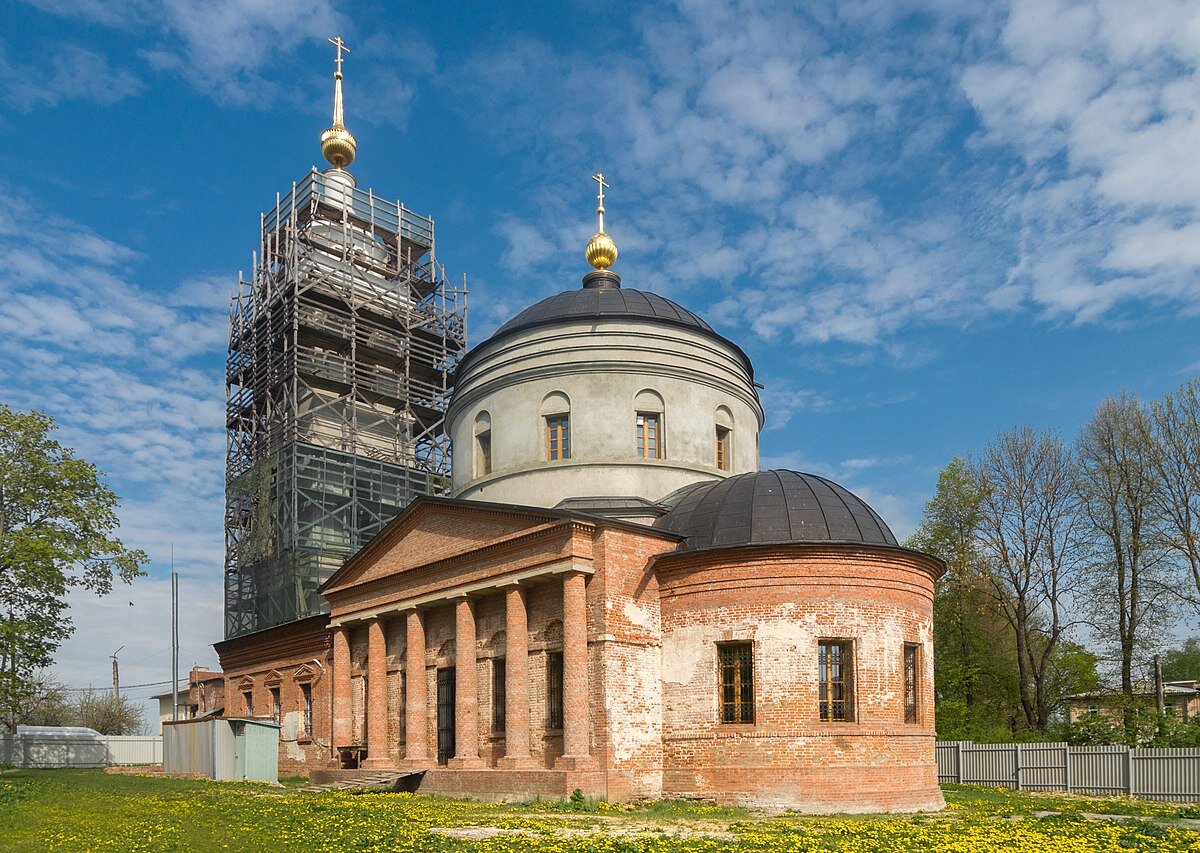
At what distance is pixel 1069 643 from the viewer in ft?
113

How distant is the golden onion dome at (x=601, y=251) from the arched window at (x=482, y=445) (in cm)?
576

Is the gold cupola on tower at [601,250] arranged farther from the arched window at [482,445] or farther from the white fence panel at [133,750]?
the white fence panel at [133,750]

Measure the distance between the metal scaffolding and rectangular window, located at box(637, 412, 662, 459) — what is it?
636 inches

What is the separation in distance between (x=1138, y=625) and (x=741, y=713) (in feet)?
60.8

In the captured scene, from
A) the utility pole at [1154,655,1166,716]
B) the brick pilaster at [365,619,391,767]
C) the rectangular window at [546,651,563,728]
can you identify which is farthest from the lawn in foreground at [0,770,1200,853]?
the utility pole at [1154,655,1166,716]

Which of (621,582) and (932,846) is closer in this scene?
(932,846)

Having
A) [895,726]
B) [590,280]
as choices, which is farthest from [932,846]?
[590,280]

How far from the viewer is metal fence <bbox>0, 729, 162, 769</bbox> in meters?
42.0

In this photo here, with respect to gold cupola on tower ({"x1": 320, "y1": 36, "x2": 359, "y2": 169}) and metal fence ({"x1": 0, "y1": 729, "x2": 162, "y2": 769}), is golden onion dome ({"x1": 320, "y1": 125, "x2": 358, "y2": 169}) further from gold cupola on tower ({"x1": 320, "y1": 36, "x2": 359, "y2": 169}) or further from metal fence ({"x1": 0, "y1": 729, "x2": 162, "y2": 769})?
metal fence ({"x1": 0, "y1": 729, "x2": 162, "y2": 769})

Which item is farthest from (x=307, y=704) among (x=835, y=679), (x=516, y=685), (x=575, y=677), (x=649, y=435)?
(x=835, y=679)

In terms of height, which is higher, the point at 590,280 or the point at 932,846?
the point at 590,280

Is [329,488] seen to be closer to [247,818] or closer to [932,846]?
[247,818]

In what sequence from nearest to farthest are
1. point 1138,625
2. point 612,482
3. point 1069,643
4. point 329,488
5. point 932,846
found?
1. point 932,846
2. point 612,482
3. point 1138,625
4. point 1069,643
5. point 329,488

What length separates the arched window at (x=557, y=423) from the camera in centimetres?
2500
